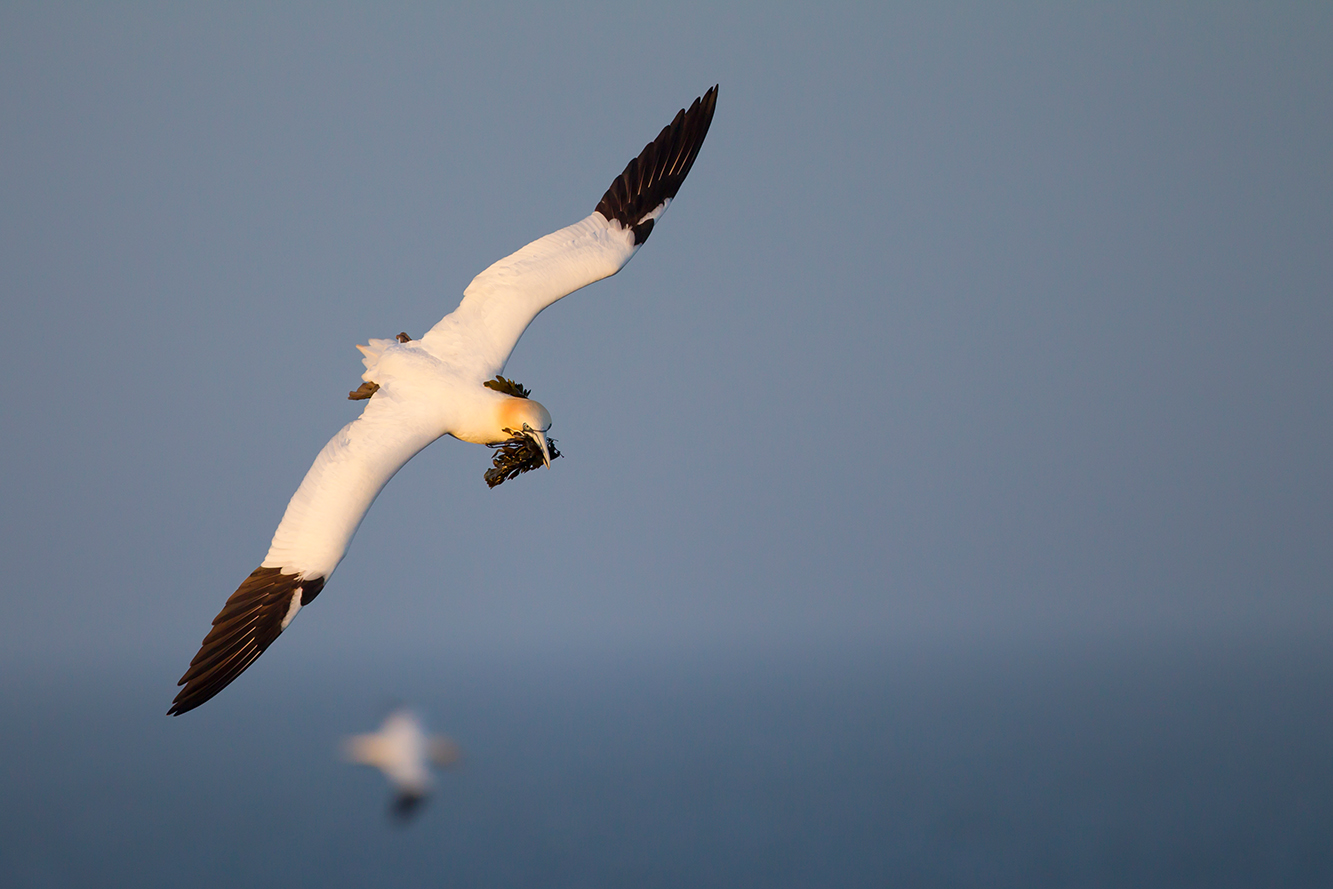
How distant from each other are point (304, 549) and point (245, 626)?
4.44 feet

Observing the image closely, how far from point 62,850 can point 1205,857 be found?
193397mm

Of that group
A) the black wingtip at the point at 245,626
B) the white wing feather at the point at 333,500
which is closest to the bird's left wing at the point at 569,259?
the white wing feather at the point at 333,500

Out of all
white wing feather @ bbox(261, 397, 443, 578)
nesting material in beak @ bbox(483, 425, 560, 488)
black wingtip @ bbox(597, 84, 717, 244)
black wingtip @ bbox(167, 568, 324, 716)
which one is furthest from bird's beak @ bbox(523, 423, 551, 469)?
black wingtip @ bbox(597, 84, 717, 244)

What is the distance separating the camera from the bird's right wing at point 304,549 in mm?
15859

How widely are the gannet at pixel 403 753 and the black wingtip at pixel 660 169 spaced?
1059 cm

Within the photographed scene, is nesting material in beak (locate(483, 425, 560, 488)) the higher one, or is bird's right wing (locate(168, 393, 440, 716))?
nesting material in beak (locate(483, 425, 560, 488))

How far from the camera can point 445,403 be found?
17844 millimetres

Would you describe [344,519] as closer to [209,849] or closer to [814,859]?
[814,859]

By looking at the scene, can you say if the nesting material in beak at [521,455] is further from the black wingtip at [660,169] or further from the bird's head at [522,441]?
the black wingtip at [660,169]

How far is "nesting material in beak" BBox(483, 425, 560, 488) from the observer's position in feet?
58.4

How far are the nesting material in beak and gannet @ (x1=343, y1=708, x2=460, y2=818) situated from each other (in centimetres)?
560

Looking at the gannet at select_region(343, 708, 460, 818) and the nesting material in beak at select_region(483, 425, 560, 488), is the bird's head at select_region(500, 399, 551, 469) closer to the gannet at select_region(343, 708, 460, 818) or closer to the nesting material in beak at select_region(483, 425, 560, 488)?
the nesting material in beak at select_region(483, 425, 560, 488)

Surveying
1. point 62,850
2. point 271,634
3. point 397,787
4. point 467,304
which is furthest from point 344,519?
point 62,850

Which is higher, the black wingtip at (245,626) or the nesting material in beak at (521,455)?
the nesting material in beak at (521,455)
